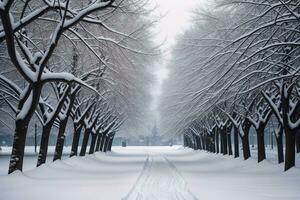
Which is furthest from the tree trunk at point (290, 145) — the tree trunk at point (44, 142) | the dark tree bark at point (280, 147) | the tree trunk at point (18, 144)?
the tree trunk at point (18, 144)

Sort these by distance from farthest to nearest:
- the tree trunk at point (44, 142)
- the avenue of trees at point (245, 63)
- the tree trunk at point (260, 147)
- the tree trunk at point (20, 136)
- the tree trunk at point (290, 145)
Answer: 1. the tree trunk at point (260, 147)
2. the tree trunk at point (44, 142)
3. the tree trunk at point (290, 145)
4. the tree trunk at point (20, 136)
5. the avenue of trees at point (245, 63)

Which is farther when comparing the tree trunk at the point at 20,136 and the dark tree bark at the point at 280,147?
the dark tree bark at the point at 280,147

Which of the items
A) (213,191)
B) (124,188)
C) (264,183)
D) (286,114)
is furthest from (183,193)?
(286,114)

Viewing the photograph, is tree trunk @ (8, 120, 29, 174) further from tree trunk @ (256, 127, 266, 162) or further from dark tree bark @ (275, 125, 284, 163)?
tree trunk @ (256, 127, 266, 162)

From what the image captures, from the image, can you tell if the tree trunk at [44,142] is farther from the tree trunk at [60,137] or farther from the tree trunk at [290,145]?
the tree trunk at [290,145]

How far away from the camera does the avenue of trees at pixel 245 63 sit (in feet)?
45.6

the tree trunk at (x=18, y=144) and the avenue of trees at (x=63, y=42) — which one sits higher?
the avenue of trees at (x=63, y=42)

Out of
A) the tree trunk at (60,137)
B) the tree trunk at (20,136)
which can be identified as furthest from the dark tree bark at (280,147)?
the tree trunk at (20,136)

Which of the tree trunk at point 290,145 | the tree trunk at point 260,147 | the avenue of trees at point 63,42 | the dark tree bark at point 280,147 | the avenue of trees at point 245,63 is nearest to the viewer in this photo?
the avenue of trees at point 63,42

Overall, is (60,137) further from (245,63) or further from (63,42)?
(245,63)

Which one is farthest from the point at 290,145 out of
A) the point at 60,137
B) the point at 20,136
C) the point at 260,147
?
the point at 60,137

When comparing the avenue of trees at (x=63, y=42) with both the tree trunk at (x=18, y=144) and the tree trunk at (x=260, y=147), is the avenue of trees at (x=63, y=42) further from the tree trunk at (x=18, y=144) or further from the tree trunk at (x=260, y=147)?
the tree trunk at (x=260, y=147)

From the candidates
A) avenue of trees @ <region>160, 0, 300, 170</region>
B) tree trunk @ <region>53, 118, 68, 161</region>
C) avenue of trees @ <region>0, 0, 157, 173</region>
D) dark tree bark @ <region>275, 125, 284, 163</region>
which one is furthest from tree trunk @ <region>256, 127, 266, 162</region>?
tree trunk @ <region>53, 118, 68, 161</region>

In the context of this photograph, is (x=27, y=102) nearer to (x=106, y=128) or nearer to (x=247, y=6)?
(x=247, y=6)
